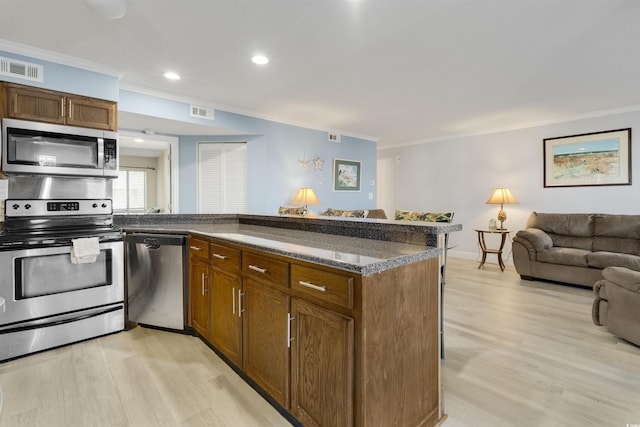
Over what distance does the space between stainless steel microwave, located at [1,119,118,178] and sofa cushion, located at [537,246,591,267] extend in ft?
16.9

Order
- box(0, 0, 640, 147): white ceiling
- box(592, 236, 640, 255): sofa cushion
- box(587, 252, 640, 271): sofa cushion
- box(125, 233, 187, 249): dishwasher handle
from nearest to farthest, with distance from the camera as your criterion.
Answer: box(0, 0, 640, 147): white ceiling
box(125, 233, 187, 249): dishwasher handle
box(587, 252, 640, 271): sofa cushion
box(592, 236, 640, 255): sofa cushion

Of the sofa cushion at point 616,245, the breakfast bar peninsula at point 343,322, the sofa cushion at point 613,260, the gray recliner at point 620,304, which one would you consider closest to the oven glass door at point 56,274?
the breakfast bar peninsula at point 343,322

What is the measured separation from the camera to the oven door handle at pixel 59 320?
7.70ft

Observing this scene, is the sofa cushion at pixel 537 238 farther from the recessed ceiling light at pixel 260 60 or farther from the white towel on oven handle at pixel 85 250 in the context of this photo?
the white towel on oven handle at pixel 85 250

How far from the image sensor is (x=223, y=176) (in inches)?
194

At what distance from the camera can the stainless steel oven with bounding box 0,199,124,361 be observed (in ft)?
7.68

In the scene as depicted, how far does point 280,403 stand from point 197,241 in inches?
55.0

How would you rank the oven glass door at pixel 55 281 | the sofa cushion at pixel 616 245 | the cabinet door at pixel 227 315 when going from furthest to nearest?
the sofa cushion at pixel 616 245
the oven glass door at pixel 55 281
the cabinet door at pixel 227 315

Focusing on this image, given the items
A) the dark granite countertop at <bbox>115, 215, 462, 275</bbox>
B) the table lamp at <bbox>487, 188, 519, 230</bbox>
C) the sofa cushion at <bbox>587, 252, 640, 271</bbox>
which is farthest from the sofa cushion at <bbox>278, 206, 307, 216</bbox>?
the sofa cushion at <bbox>587, 252, 640, 271</bbox>

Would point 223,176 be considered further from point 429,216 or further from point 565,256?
point 565,256

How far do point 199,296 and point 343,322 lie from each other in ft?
5.42

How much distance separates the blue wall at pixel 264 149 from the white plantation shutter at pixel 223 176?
0.35ft

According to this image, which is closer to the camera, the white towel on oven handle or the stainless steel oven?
the stainless steel oven

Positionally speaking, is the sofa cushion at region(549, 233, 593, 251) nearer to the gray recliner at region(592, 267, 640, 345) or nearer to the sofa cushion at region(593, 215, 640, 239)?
the sofa cushion at region(593, 215, 640, 239)
